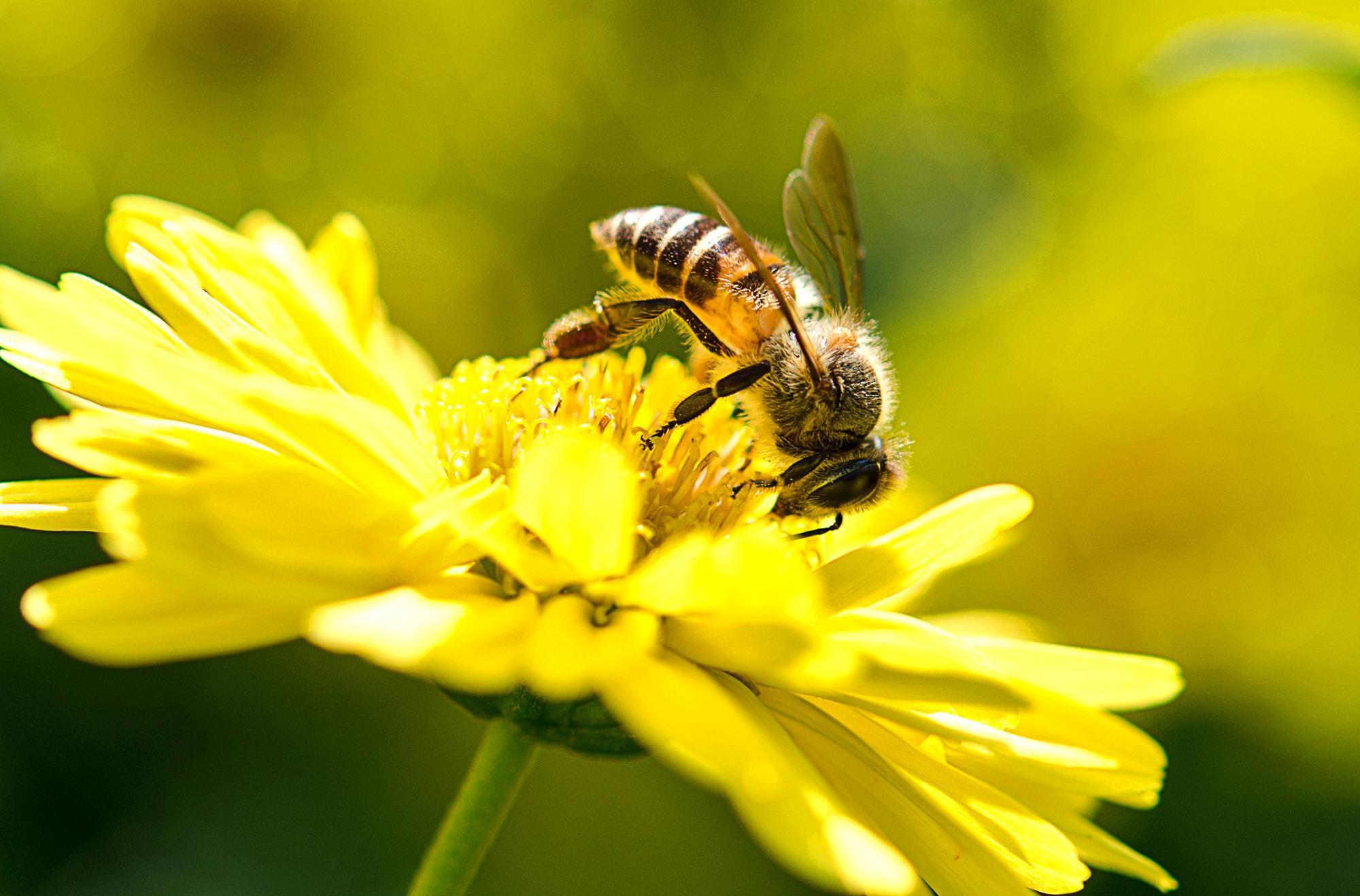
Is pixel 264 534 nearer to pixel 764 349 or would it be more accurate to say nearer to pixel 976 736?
pixel 976 736

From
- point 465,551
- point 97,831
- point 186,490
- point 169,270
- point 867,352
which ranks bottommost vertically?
point 97,831

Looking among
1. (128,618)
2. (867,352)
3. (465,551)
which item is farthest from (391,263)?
(128,618)

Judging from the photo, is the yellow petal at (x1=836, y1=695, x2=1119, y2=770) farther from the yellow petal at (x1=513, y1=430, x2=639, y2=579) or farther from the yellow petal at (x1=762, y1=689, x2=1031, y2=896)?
the yellow petal at (x1=513, y1=430, x2=639, y2=579)

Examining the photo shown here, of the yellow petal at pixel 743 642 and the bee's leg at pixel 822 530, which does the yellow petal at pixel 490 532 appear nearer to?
the yellow petal at pixel 743 642

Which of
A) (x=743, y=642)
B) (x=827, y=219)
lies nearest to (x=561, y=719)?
(x=743, y=642)

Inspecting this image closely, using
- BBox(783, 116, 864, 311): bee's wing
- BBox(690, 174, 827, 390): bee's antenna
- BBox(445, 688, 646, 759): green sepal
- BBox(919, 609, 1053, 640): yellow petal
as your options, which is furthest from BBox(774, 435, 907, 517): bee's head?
BBox(445, 688, 646, 759): green sepal

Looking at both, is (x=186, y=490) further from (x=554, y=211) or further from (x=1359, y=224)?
(x=1359, y=224)

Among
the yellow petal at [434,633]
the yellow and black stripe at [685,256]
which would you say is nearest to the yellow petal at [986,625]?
the yellow and black stripe at [685,256]
